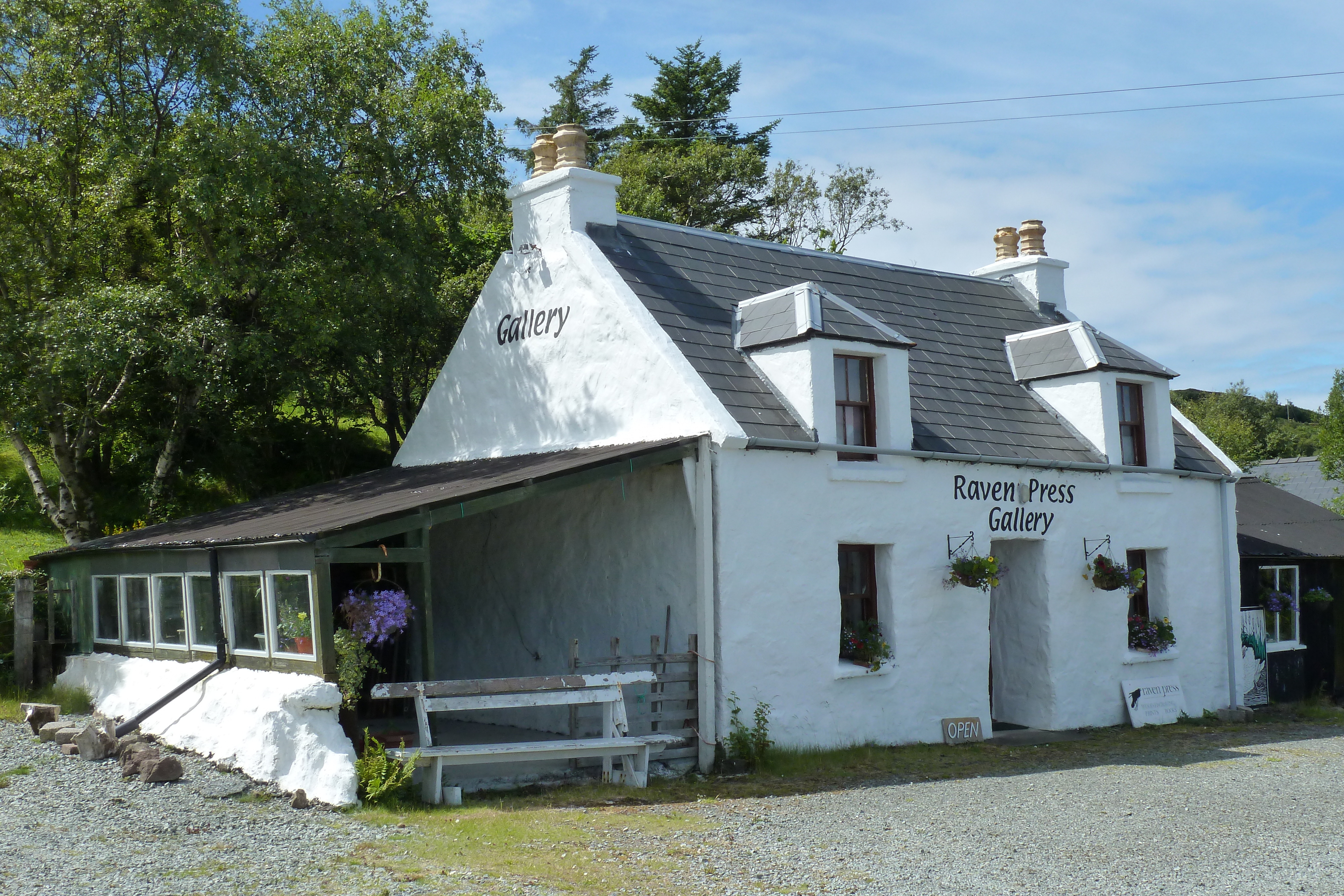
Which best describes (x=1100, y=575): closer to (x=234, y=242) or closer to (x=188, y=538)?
(x=188, y=538)

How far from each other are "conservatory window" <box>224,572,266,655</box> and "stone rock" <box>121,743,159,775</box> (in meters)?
1.26

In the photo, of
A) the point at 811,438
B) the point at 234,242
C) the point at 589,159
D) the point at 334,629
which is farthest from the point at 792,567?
the point at 589,159

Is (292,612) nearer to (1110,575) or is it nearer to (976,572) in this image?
(976,572)

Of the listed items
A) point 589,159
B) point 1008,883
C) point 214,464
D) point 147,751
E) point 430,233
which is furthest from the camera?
point 589,159

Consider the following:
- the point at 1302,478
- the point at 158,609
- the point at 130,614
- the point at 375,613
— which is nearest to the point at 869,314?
the point at 375,613

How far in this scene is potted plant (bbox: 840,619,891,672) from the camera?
1264 centimetres

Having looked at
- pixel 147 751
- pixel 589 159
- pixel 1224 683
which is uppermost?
pixel 589 159

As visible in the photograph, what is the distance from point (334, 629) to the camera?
34.1ft

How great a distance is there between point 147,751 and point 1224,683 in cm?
1378

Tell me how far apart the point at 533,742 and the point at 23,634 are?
8.98 metres

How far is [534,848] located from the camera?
7.89 meters

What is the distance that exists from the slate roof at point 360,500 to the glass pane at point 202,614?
1.48 feet

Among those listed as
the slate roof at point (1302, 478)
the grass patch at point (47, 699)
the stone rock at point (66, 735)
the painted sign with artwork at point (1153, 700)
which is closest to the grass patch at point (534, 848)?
the stone rock at point (66, 735)

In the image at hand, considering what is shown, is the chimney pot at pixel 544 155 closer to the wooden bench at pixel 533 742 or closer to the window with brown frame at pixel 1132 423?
the wooden bench at pixel 533 742
